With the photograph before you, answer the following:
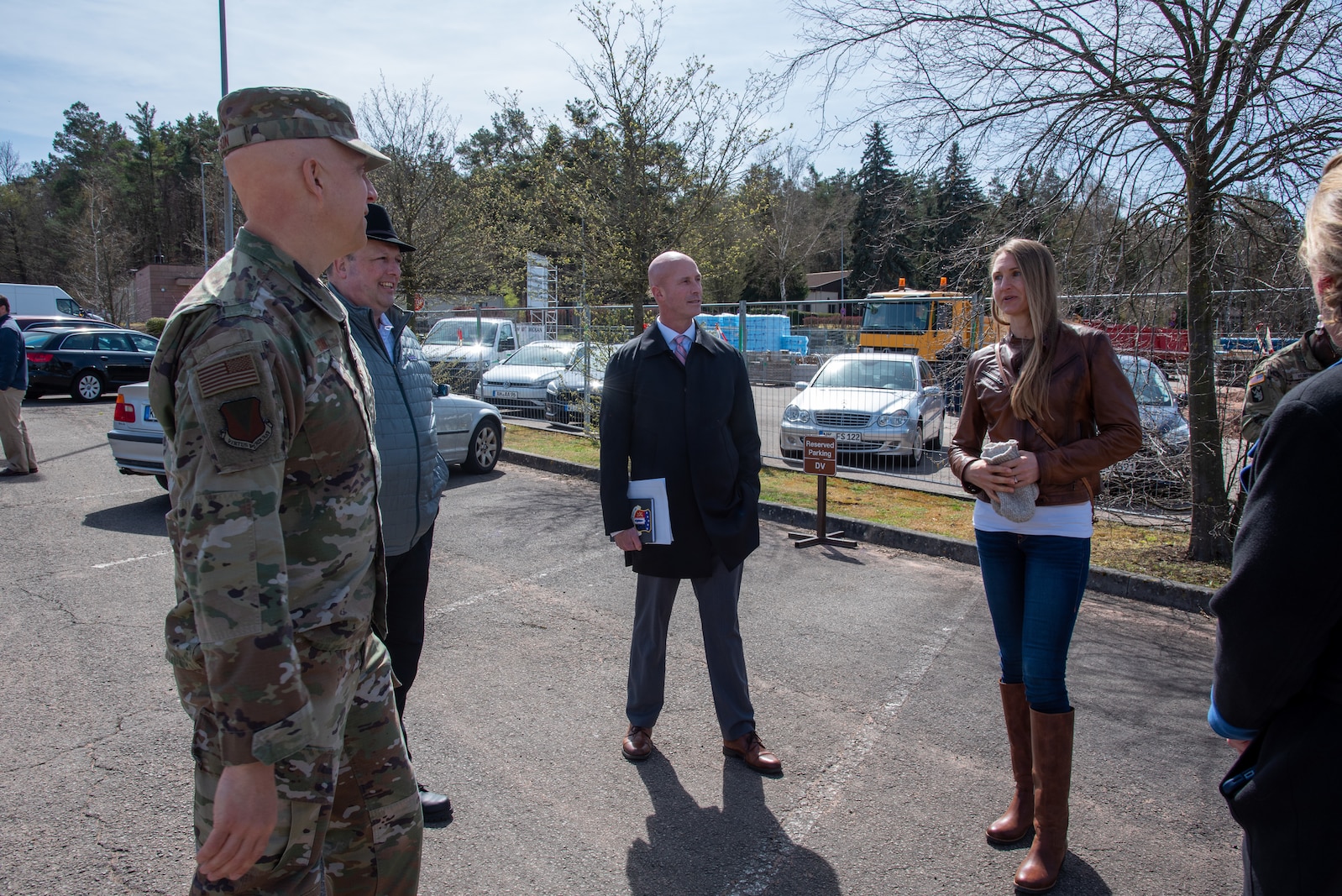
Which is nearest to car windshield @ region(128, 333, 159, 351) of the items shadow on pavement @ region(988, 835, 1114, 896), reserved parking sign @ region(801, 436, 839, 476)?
reserved parking sign @ region(801, 436, 839, 476)

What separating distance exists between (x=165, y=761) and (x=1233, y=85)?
7327 mm

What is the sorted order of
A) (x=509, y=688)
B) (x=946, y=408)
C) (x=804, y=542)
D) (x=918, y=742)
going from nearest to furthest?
(x=918, y=742) < (x=509, y=688) < (x=804, y=542) < (x=946, y=408)

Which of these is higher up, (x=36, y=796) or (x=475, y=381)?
(x=475, y=381)

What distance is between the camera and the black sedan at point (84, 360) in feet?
59.8

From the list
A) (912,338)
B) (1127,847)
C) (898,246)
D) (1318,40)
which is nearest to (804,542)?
(898,246)

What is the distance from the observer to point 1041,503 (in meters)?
2.95

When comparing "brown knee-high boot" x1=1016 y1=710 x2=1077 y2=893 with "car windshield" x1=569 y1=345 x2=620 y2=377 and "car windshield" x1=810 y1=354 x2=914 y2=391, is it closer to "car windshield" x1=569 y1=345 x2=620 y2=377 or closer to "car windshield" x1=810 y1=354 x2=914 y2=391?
"car windshield" x1=810 y1=354 x2=914 y2=391

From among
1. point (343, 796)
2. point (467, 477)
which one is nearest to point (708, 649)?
point (343, 796)

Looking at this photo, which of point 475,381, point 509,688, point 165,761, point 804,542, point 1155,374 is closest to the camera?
point 165,761

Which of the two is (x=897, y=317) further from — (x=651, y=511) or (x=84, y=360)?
(x=84, y=360)

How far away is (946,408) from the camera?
9.30 metres

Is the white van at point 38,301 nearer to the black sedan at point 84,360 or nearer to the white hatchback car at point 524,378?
the black sedan at point 84,360

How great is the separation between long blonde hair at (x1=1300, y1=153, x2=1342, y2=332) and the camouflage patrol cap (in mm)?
1864

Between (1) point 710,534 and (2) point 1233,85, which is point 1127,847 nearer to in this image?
(1) point 710,534
